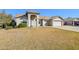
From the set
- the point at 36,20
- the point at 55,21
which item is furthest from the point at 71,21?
the point at 36,20

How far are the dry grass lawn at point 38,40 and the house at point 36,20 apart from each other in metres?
0.09

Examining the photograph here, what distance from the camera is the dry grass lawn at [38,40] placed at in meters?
2.88

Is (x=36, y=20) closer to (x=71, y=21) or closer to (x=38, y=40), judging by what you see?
(x=38, y=40)

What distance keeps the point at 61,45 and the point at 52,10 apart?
0.41m

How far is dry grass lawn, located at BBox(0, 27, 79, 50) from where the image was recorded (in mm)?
2875

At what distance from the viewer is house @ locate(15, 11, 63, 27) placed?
2914 mm

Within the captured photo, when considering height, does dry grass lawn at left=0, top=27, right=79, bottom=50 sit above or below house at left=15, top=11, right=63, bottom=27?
below

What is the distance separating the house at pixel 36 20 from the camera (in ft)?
9.56

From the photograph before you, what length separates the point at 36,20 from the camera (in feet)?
9.66

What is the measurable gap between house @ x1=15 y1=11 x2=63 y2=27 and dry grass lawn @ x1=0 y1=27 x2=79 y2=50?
0.09 m

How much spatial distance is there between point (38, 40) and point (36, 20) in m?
0.24

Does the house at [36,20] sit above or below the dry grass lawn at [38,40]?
above
